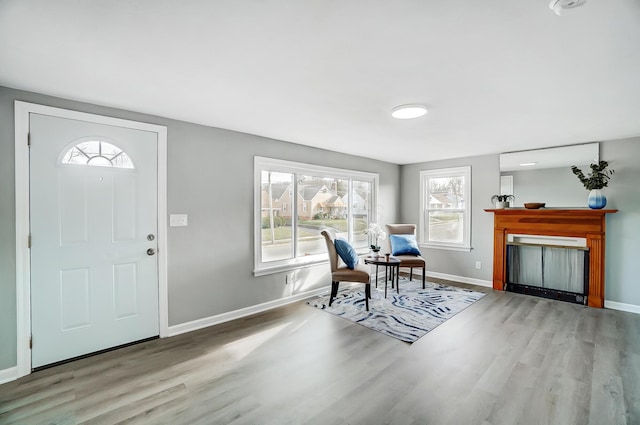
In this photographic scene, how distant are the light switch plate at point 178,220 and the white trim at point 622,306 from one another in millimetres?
5516

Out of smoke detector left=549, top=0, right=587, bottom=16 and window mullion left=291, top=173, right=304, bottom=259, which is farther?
window mullion left=291, top=173, right=304, bottom=259

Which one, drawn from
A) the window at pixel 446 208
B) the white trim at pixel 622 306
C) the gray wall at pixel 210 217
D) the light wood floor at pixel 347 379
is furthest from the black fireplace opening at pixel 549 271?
the gray wall at pixel 210 217

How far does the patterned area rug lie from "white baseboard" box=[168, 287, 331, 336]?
189 mm

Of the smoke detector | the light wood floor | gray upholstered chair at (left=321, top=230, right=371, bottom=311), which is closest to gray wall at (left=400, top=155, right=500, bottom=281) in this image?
the light wood floor

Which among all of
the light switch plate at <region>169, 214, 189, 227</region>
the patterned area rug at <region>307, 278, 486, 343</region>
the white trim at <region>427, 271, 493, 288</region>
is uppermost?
the light switch plate at <region>169, 214, 189, 227</region>

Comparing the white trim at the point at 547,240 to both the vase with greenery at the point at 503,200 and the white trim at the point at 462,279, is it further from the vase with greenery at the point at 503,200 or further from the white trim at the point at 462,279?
the white trim at the point at 462,279

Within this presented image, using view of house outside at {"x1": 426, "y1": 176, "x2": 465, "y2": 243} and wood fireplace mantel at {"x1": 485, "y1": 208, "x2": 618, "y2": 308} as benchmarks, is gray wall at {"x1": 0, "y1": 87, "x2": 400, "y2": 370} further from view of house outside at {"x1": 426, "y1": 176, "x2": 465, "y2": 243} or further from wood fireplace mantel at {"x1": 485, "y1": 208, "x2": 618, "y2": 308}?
wood fireplace mantel at {"x1": 485, "y1": 208, "x2": 618, "y2": 308}

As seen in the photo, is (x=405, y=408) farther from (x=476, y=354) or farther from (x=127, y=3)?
(x=127, y=3)

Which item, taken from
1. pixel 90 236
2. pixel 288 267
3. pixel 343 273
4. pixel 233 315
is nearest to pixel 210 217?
pixel 90 236

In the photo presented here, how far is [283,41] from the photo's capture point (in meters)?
1.68

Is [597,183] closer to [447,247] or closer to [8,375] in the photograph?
[447,247]

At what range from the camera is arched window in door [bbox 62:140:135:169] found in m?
2.58

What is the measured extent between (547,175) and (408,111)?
10.3 ft

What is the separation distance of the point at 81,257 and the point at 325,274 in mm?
3076
